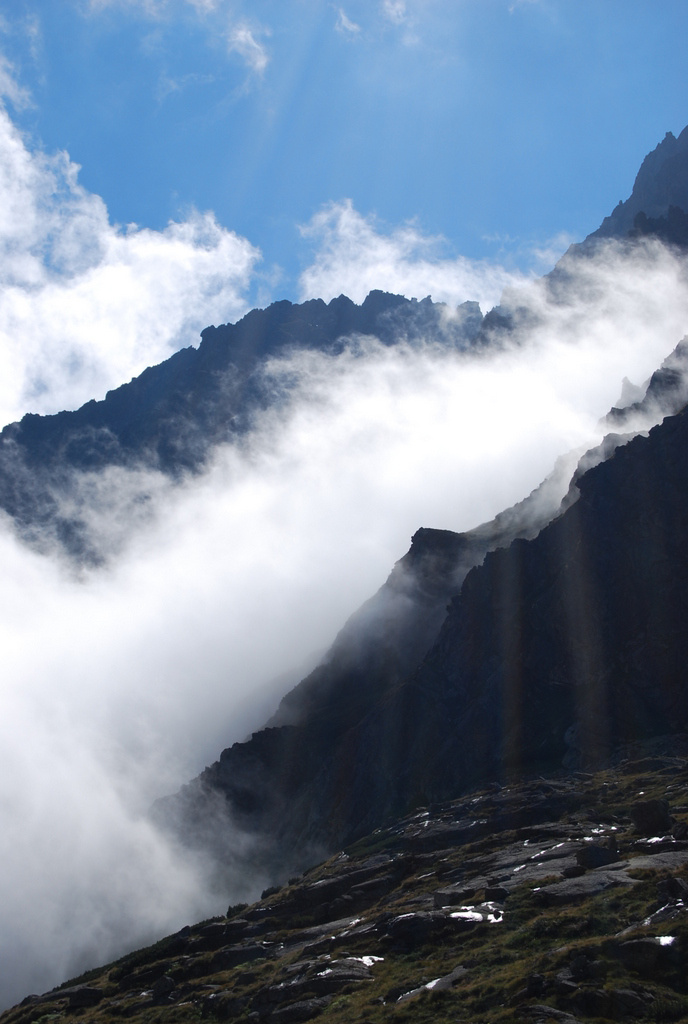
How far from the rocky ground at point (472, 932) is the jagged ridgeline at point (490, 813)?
0.66 feet

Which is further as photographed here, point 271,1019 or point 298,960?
point 298,960

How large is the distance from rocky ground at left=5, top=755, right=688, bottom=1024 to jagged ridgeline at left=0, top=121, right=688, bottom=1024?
0.20 m

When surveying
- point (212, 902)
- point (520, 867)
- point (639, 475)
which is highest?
point (639, 475)

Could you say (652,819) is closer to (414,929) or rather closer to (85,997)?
(414,929)

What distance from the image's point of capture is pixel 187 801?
199875 mm

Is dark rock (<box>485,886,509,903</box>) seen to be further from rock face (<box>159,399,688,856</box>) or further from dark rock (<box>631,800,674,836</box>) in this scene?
rock face (<box>159,399,688,856</box>)

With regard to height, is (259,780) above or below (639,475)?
below

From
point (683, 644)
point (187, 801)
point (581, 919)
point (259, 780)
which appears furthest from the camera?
point (187, 801)

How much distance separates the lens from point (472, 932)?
51.5 m

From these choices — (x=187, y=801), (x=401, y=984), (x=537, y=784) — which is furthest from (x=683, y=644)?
(x=187, y=801)

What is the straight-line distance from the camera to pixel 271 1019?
2014 inches

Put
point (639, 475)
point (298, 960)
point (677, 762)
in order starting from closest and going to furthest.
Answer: point (298, 960) → point (677, 762) → point (639, 475)

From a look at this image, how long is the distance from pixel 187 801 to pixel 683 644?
4859 inches

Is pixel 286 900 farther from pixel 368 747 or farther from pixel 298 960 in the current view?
Result: pixel 368 747
